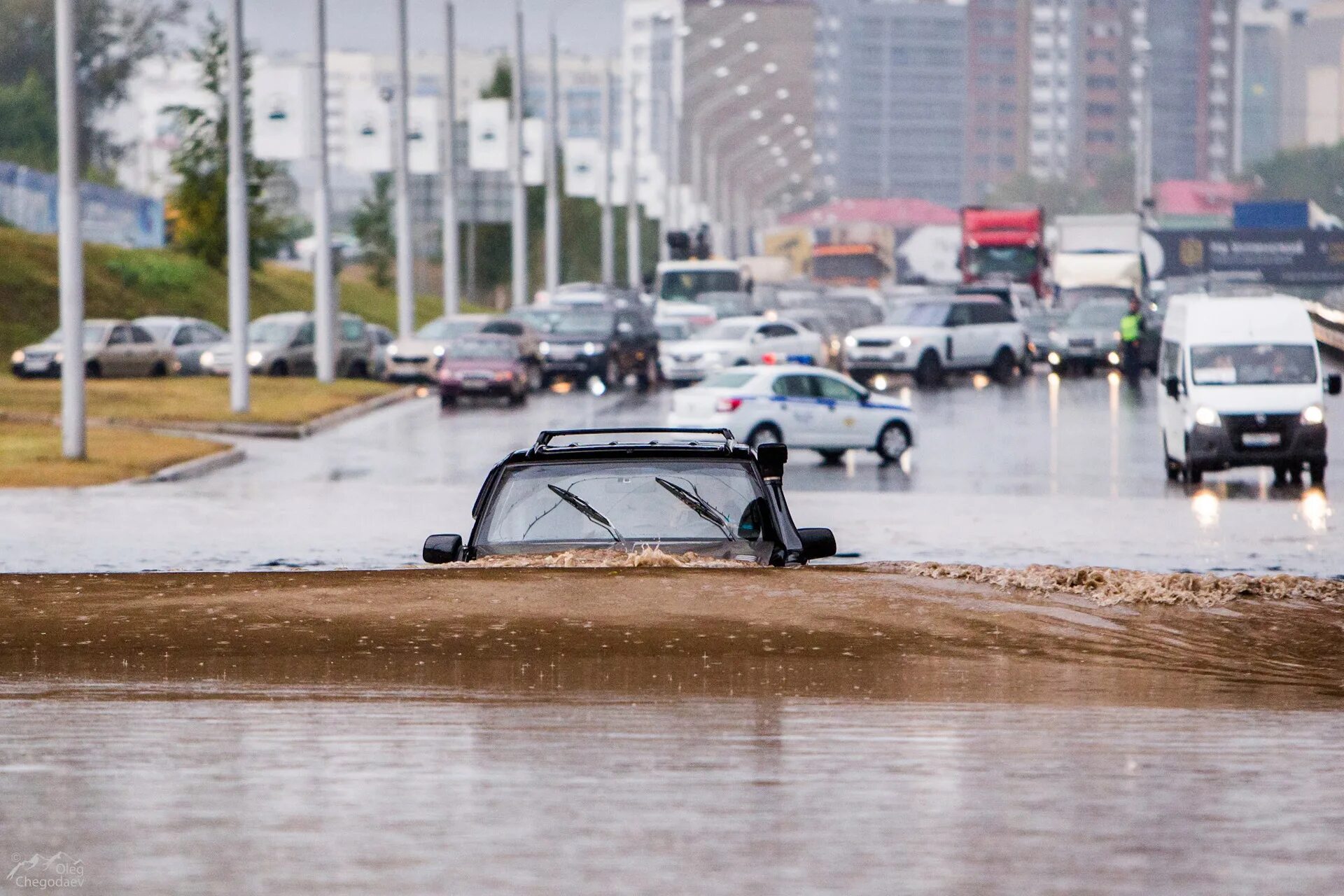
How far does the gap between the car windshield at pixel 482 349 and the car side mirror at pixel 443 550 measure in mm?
34899

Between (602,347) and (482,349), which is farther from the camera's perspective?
(602,347)

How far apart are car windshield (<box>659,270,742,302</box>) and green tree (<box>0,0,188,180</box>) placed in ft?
179

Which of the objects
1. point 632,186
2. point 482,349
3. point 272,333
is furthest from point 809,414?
point 632,186

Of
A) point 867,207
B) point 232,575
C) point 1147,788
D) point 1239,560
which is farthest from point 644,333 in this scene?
point 867,207

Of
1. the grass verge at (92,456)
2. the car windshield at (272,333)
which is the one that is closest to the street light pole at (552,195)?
the car windshield at (272,333)

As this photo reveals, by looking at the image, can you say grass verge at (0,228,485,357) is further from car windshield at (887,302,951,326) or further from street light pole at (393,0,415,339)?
car windshield at (887,302,951,326)

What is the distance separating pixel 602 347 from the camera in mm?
51938

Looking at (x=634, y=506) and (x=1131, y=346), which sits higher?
(x=634, y=506)

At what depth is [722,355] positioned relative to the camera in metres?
50.1

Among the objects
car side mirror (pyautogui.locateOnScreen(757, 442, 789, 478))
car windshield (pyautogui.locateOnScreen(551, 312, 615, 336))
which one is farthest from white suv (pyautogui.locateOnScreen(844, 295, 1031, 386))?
car side mirror (pyautogui.locateOnScreen(757, 442, 789, 478))

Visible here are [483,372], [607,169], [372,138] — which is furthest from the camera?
[607,169]

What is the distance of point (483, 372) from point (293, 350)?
867cm

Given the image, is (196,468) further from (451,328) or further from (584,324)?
(451,328)

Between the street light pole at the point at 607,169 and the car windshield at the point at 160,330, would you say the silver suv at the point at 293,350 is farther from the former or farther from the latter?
the street light pole at the point at 607,169
